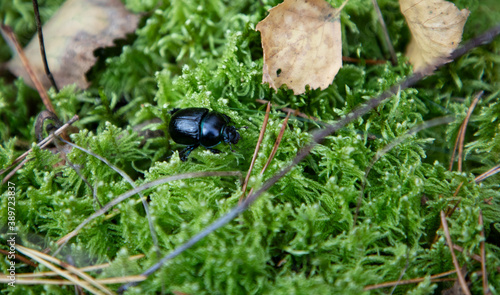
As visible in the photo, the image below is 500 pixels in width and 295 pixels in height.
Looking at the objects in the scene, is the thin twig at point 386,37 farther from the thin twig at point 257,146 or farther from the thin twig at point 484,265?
the thin twig at point 484,265

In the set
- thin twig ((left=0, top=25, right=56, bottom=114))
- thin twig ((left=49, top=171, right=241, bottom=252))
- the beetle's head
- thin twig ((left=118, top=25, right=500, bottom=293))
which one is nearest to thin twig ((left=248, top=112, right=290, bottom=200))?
thin twig ((left=118, top=25, right=500, bottom=293))

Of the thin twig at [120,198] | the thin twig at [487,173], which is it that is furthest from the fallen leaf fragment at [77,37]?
the thin twig at [487,173]

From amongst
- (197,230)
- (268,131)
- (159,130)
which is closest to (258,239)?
(197,230)

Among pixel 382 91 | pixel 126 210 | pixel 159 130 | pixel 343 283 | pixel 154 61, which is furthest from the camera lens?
pixel 154 61

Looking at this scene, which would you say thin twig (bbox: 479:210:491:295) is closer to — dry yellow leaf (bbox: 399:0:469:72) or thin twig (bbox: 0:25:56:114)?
dry yellow leaf (bbox: 399:0:469:72)

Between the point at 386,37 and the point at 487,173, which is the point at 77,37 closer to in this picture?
the point at 386,37

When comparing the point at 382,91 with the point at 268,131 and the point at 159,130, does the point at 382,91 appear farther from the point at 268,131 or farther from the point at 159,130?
the point at 159,130

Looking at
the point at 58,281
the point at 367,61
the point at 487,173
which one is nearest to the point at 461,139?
the point at 487,173
